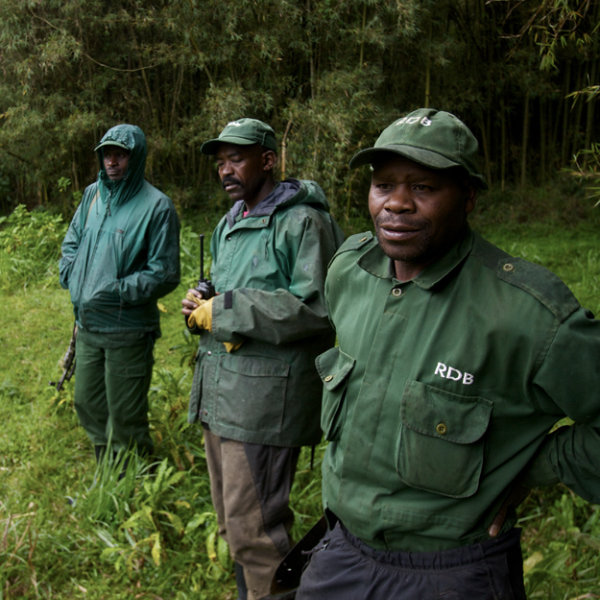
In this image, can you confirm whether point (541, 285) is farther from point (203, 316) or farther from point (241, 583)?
point (241, 583)

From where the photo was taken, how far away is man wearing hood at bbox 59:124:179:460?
10.2 ft

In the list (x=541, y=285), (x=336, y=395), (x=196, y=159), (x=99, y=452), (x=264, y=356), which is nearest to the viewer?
(x=541, y=285)

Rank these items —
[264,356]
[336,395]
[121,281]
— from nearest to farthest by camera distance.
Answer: [336,395] → [264,356] → [121,281]

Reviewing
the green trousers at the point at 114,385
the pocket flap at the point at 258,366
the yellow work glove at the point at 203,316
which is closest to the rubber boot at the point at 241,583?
the pocket flap at the point at 258,366

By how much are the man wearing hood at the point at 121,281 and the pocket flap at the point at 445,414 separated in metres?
1.98

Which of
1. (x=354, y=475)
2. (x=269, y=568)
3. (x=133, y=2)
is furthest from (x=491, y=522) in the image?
(x=133, y=2)

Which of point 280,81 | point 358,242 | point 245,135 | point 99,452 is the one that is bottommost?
point 99,452

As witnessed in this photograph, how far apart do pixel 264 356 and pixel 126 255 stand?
1.20m

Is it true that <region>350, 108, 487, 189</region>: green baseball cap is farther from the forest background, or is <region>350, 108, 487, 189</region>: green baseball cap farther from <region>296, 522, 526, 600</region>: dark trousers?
the forest background

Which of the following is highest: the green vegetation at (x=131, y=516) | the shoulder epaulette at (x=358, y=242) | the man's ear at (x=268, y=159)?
the man's ear at (x=268, y=159)

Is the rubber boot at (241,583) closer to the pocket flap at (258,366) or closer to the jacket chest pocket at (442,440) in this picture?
the pocket flap at (258,366)

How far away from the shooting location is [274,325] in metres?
2.21

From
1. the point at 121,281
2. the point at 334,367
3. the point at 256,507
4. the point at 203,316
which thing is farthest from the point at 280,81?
the point at 334,367

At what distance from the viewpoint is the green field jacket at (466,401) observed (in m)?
1.32
